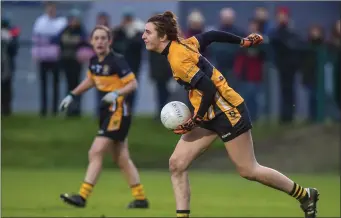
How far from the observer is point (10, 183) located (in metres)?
18.8

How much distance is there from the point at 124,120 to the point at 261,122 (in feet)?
35.6

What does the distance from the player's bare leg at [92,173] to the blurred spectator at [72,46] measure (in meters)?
10.2

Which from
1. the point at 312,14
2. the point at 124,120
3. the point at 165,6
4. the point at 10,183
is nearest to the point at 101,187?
the point at 10,183

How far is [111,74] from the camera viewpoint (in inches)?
574

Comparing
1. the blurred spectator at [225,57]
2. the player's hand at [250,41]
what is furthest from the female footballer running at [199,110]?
the blurred spectator at [225,57]

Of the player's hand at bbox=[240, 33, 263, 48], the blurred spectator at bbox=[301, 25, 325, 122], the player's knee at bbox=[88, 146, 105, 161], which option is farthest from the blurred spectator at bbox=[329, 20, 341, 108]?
the player's hand at bbox=[240, 33, 263, 48]

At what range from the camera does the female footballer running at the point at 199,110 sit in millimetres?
10609

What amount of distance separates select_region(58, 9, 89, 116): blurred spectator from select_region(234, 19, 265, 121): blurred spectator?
3661mm

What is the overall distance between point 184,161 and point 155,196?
6.03 m

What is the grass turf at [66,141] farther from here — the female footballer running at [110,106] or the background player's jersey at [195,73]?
the background player's jersey at [195,73]

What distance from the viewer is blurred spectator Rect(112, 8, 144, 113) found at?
24562mm

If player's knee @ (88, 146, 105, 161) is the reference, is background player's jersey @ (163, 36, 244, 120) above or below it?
above

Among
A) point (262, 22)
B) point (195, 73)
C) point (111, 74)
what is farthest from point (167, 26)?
point (262, 22)

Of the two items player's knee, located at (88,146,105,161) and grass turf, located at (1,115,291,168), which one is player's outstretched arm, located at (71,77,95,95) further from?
grass turf, located at (1,115,291,168)
